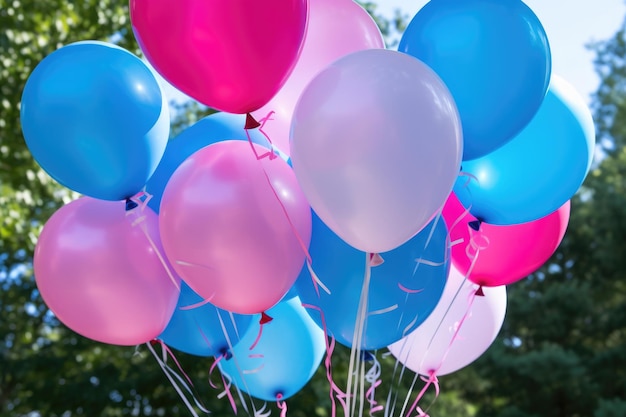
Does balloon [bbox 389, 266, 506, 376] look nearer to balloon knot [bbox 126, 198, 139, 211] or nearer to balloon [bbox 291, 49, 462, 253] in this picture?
balloon [bbox 291, 49, 462, 253]

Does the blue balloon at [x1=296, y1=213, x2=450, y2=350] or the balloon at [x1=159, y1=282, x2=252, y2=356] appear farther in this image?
the balloon at [x1=159, y1=282, x2=252, y2=356]

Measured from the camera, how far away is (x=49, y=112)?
2.41 metres

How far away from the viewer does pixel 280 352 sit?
3.02m

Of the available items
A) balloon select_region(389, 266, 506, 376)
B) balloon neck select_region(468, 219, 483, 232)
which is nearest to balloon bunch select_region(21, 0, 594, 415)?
balloon neck select_region(468, 219, 483, 232)

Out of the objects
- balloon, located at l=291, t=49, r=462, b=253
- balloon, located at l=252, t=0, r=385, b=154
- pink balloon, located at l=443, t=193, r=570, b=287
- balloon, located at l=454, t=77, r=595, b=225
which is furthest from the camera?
pink balloon, located at l=443, t=193, r=570, b=287

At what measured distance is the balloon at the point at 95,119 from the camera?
2389 mm

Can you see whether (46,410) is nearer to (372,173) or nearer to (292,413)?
(292,413)

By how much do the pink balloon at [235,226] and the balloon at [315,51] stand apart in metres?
0.33

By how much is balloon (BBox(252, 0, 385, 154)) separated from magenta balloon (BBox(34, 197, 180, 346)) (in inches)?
21.2

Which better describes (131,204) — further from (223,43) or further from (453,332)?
(453,332)

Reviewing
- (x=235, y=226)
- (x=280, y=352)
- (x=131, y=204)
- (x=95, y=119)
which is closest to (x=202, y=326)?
(x=280, y=352)

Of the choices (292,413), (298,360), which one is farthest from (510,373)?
(298,360)

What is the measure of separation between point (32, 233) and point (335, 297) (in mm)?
3496

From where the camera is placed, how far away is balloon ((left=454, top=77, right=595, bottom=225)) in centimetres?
258
